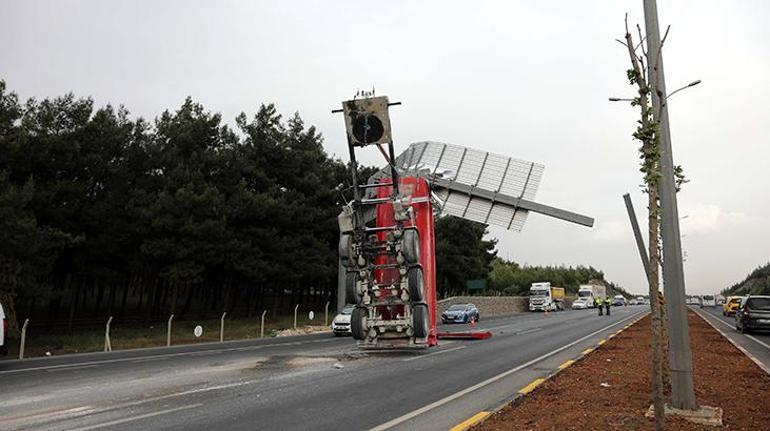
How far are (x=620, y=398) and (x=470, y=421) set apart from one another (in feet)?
→ 9.19

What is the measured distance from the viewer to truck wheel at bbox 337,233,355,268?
47.4 feet

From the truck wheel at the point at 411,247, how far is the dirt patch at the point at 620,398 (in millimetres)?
4428

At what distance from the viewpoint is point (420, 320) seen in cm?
1405

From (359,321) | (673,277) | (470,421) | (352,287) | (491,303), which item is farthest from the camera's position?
(491,303)

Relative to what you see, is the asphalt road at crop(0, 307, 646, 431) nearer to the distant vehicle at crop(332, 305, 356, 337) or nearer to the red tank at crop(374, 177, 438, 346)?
the red tank at crop(374, 177, 438, 346)

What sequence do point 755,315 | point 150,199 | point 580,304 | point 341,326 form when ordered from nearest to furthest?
point 341,326 → point 755,315 → point 150,199 → point 580,304

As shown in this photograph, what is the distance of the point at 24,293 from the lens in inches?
846

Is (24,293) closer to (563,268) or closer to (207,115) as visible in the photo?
(207,115)

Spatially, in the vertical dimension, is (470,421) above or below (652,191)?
below

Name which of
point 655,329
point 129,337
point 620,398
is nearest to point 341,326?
point 129,337

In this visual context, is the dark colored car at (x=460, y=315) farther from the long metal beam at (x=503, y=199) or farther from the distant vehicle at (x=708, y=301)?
the distant vehicle at (x=708, y=301)

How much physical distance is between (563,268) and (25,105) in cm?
12125

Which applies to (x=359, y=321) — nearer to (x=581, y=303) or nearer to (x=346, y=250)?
(x=346, y=250)

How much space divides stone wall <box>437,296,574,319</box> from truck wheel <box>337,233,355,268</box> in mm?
38071
